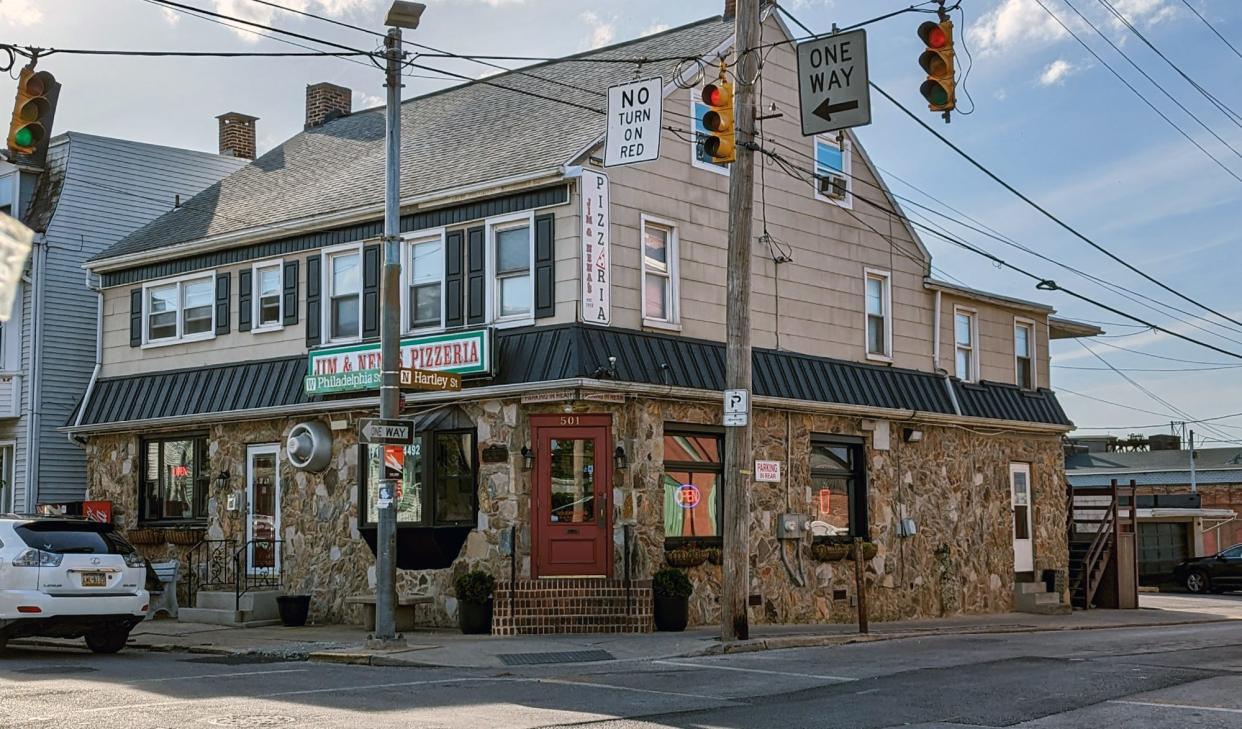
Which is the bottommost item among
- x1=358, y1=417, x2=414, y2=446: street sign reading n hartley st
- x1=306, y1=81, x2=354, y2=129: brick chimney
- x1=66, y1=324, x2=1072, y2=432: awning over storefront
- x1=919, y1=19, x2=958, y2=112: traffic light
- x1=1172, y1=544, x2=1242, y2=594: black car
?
x1=1172, y1=544, x2=1242, y2=594: black car

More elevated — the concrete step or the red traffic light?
the red traffic light

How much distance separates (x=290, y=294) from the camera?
23.6m

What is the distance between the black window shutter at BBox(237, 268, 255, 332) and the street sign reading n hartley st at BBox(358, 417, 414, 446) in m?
8.03

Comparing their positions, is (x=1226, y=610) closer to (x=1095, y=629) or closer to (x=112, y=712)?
(x=1095, y=629)

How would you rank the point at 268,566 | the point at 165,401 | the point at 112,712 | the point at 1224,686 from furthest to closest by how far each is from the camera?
the point at 165,401
the point at 268,566
the point at 1224,686
the point at 112,712

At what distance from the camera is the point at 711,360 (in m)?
21.6

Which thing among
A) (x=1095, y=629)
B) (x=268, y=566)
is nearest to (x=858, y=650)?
(x=1095, y=629)

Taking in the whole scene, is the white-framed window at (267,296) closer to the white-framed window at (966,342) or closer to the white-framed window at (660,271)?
the white-framed window at (660,271)

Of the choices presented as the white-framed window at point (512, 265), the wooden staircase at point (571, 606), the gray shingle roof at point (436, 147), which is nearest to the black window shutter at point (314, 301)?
the gray shingle roof at point (436, 147)

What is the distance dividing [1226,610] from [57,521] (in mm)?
23827

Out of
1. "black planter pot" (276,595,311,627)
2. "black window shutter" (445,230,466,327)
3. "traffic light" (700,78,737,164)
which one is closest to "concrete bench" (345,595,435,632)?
"black planter pot" (276,595,311,627)

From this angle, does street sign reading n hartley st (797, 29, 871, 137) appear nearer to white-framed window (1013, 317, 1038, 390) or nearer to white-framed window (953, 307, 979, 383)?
white-framed window (953, 307, 979, 383)

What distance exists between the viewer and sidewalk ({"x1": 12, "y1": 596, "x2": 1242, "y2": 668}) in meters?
16.5

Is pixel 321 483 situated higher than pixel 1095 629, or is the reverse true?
pixel 321 483
